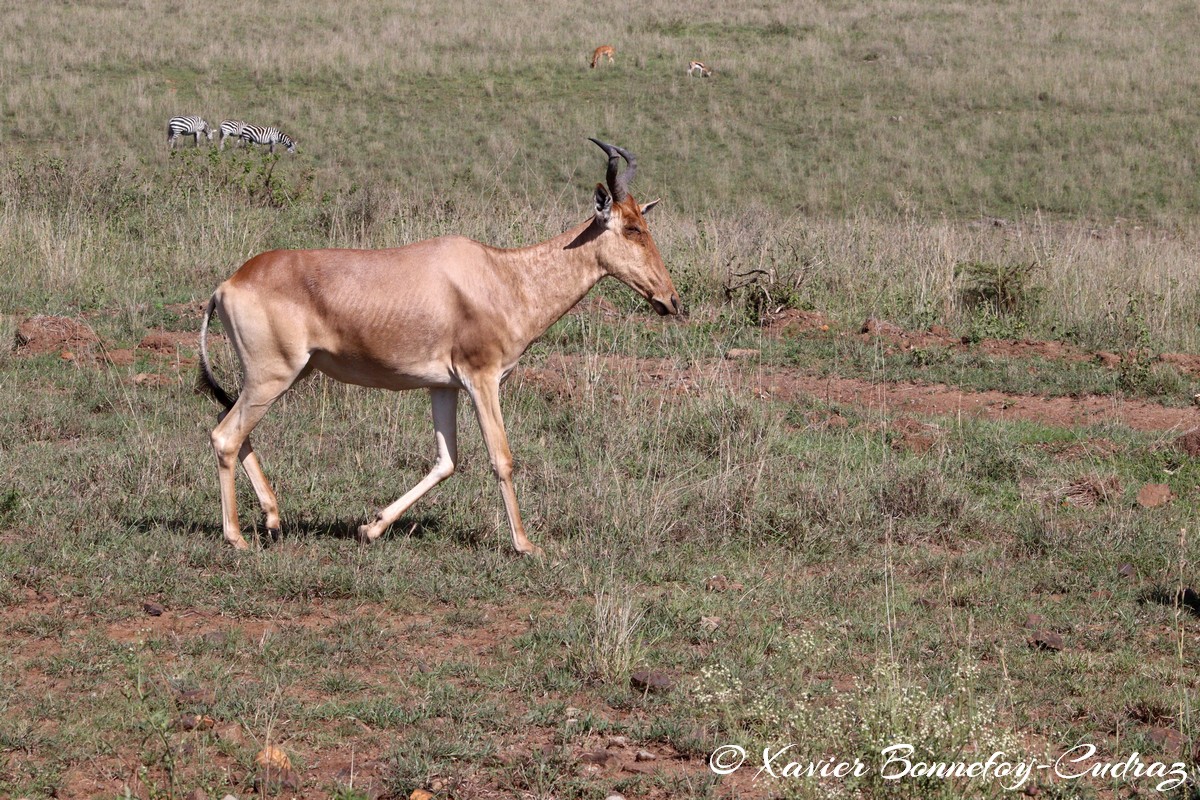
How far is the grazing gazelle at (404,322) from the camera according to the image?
7418 mm

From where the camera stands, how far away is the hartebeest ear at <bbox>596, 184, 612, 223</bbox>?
7.96m

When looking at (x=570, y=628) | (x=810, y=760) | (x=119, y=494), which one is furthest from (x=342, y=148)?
(x=810, y=760)

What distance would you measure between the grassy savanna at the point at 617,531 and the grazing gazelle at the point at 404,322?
53 cm

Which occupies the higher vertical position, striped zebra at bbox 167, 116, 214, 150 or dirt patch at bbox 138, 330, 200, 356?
striped zebra at bbox 167, 116, 214, 150

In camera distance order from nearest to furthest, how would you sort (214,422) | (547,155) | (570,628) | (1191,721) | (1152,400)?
1. (1191,721)
2. (570,628)
3. (214,422)
4. (1152,400)
5. (547,155)

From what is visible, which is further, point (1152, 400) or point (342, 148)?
point (342, 148)

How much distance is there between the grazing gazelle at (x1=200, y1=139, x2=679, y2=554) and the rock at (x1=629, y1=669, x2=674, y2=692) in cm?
178

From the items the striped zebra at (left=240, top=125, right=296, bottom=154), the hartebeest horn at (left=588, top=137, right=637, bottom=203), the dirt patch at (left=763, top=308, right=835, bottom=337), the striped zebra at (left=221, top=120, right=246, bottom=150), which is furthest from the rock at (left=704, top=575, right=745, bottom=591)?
the striped zebra at (left=221, top=120, right=246, bottom=150)

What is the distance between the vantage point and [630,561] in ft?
24.5

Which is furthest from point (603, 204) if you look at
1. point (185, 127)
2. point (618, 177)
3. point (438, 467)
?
point (185, 127)

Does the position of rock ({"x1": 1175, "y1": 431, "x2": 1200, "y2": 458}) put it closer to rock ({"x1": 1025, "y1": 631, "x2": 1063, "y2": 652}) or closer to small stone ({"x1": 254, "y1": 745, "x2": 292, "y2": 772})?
rock ({"x1": 1025, "y1": 631, "x2": 1063, "y2": 652})

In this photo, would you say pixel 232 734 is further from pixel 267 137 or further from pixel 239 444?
pixel 267 137

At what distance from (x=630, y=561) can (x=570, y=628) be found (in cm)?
118

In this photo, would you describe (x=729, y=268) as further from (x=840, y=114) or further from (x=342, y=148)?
(x=840, y=114)
